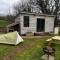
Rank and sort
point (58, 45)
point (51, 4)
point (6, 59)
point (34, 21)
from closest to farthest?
point (6, 59)
point (58, 45)
point (34, 21)
point (51, 4)

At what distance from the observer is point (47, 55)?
11.2 meters

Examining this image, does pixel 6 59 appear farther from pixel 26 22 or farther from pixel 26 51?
pixel 26 22

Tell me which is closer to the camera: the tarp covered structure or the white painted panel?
the tarp covered structure

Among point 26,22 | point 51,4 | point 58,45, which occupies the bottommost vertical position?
point 58,45

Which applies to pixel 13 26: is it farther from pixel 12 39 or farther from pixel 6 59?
pixel 6 59

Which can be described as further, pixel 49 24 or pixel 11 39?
pixel 49 24

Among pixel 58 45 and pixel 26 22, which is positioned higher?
pixel 26 22

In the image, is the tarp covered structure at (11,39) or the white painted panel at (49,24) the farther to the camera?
the white painted panel at (49,24)

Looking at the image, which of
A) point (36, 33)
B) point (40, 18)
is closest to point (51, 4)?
point (40, 18)

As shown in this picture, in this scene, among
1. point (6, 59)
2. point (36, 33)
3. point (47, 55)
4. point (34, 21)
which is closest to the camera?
point (47, 55)

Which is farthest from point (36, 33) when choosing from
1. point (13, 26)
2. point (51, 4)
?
point (51, 4)

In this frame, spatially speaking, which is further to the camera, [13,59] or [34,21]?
[34,21]

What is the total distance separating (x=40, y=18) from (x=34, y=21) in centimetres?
109

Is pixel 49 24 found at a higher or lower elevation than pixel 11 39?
higher
